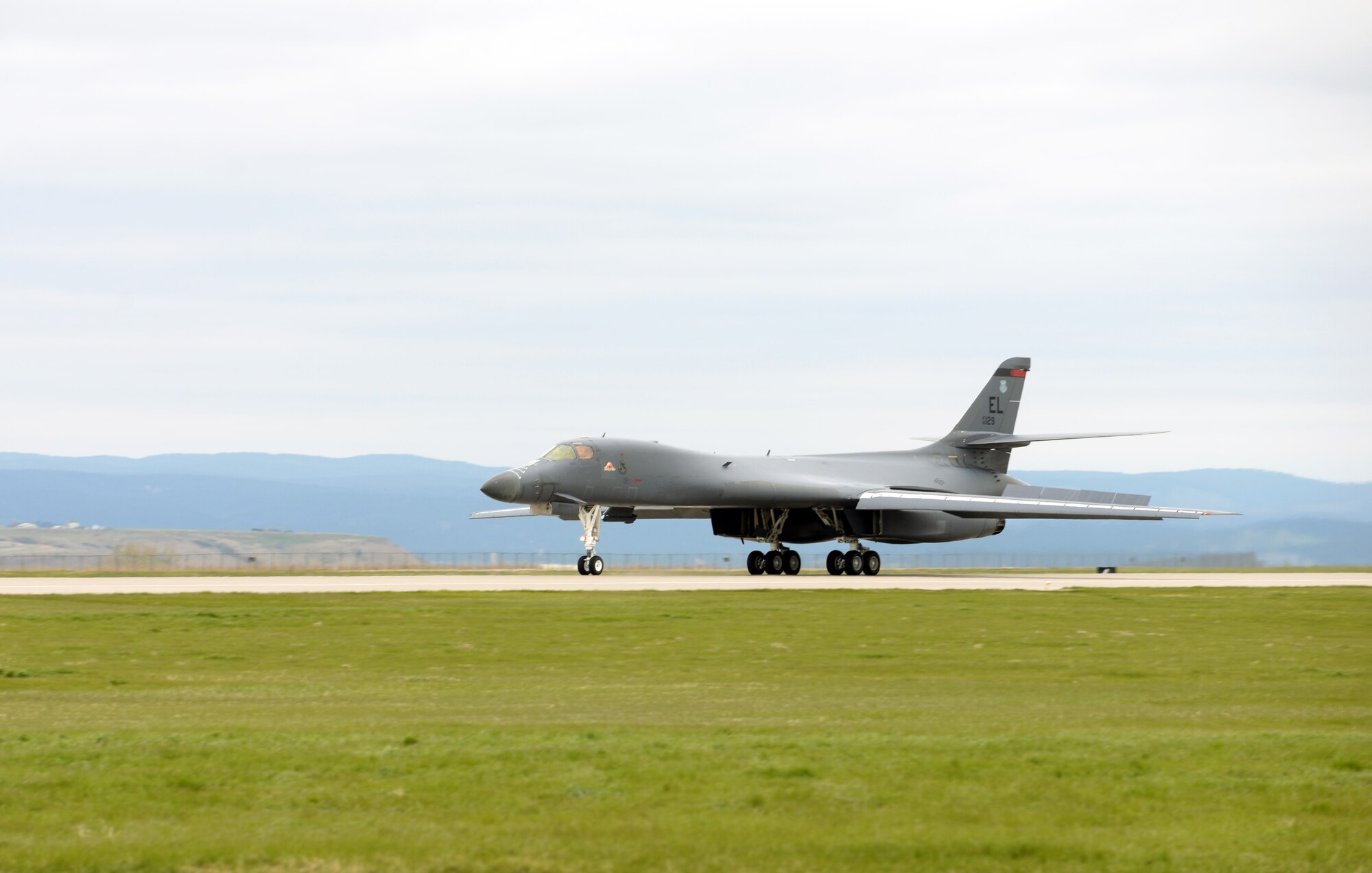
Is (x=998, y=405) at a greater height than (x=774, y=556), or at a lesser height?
greater

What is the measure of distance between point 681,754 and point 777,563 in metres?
39.4

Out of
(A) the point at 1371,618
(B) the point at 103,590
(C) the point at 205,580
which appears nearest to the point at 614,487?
(C) the point at 205,580

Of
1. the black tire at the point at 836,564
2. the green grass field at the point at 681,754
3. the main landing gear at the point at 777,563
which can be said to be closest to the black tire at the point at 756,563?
the main landing gear at the point at 777,563

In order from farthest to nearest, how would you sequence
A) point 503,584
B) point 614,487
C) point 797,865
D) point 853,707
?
point 614,487 < point 503,584 < point 853,707 < point 797,865

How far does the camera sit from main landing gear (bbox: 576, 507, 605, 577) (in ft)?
151

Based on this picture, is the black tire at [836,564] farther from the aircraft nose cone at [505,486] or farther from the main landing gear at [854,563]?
the aircraft nose cone at [505,486]

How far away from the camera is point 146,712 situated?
50.6 ft

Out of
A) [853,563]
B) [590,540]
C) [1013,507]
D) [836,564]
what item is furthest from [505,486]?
[1013,507]

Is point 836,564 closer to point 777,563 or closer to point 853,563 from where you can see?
point 853,563

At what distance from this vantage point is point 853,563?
5147 centimetres

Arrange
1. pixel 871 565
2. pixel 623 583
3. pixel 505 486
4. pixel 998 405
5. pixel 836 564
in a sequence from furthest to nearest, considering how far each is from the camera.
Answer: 1. pixel 998 405
2. pixel 871 565
3. pixel 836 564
4. pixel 505 486
5. pixel 623 583

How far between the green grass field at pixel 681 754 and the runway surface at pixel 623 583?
44.7ft

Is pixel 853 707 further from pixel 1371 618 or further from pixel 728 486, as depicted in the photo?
pixel 728 486

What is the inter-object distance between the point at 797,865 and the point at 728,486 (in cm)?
3974
